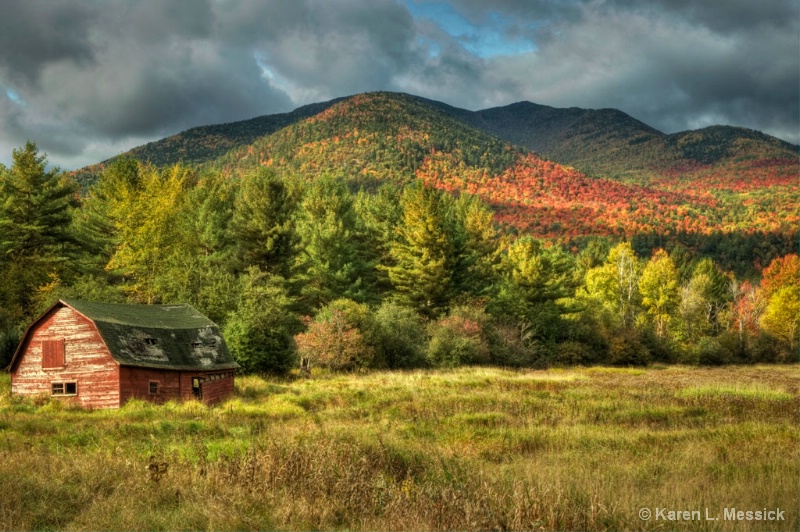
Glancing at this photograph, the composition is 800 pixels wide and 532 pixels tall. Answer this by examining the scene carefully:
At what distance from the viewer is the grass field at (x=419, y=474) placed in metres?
7.79

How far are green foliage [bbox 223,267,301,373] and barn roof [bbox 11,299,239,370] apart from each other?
10.4ft

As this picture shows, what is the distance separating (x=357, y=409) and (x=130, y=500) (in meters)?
13.4

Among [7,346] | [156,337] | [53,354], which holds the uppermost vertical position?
[156,337]

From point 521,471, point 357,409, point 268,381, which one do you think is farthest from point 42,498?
point 268,381

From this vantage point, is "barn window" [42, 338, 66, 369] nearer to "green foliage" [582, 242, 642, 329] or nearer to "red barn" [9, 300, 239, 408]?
"red barn" [9, 300, 239, 408]

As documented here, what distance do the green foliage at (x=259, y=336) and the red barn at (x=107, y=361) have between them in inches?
209

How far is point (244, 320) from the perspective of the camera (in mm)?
35719

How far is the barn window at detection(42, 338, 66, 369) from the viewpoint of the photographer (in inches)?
1088

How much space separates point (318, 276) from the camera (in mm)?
48781

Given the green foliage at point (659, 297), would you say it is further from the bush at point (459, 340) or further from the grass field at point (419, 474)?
the grass field at point (419, 474)

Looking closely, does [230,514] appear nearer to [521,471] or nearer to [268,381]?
[521,471]

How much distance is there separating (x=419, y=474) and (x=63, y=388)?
23.7 metres

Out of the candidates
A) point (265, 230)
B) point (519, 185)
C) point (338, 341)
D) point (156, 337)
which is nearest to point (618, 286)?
point (338, 341)

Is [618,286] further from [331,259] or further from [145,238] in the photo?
[145,238]
